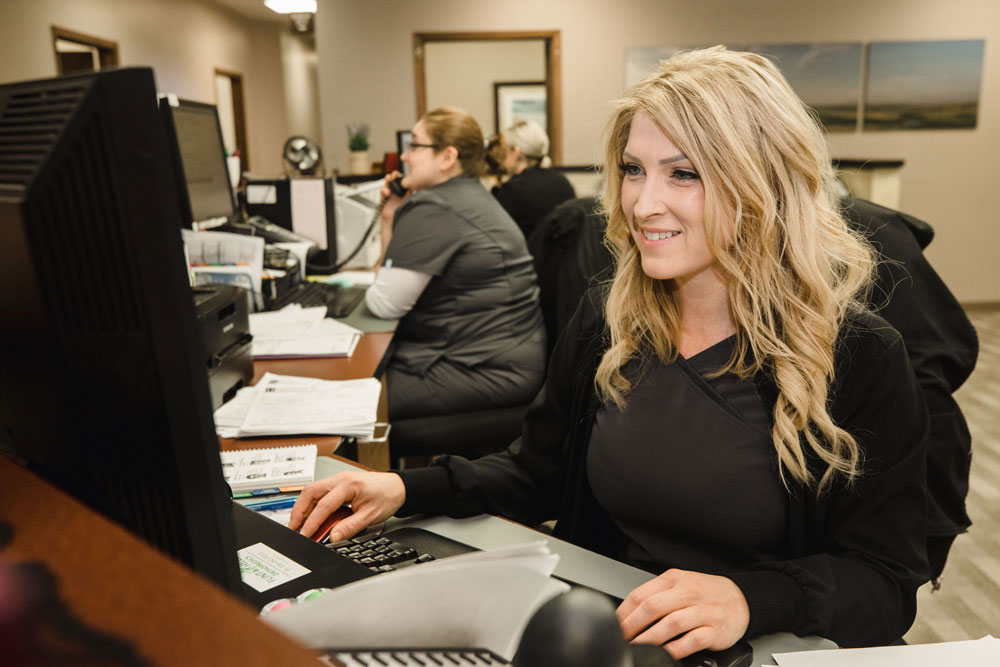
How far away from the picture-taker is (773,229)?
1.12 meters

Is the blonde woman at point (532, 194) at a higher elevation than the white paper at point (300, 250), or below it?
higher

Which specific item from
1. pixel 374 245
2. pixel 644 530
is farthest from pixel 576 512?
pixel 374 245

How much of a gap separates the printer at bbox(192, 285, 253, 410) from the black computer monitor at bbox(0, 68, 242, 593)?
1.23 m

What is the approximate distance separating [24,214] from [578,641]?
382mm

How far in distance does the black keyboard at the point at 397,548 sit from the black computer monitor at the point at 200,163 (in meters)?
1.57

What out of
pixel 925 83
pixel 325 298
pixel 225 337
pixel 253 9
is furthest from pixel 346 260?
pixel 253 9

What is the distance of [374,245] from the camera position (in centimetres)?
404

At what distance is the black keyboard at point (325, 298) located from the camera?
2793 mm

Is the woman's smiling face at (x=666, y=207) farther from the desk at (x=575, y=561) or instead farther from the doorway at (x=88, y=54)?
the doorway at (x=88, y=54)

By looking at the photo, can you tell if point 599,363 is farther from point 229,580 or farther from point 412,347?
point 412,347

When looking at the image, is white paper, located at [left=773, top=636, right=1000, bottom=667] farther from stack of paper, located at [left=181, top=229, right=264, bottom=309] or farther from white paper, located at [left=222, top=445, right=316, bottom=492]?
stack of paper, located at [left=181, top=229, right=264, bottom=309]

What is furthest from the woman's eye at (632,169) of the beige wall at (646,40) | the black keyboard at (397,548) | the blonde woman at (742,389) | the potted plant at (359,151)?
the beige wall at (646,40)

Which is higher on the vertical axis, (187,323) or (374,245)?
(187,323)

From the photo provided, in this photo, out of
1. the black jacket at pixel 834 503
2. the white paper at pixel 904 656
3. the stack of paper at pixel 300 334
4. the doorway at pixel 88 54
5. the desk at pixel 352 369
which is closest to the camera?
the white paper at pixel 904 656
